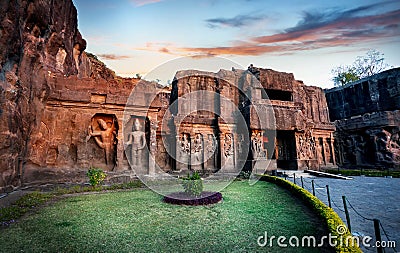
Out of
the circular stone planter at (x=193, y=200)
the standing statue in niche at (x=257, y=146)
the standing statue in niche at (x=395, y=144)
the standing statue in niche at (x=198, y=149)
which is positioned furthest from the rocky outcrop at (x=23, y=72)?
the standing statue in niche at (x=395, y=144)

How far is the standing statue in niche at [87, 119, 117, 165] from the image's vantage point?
10406mm

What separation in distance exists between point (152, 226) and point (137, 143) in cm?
665

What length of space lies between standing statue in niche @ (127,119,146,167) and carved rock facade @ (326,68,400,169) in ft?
63.6

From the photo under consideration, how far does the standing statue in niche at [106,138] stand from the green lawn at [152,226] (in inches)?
152

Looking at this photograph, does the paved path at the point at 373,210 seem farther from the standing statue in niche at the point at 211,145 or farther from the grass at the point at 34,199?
the standing statue in niche at the point at 211,145

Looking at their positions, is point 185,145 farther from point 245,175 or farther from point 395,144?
point 395,144

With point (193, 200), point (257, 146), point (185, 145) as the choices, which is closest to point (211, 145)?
point (185, 145)

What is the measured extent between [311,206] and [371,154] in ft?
59.0

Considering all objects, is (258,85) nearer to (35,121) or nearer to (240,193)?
(240,193)

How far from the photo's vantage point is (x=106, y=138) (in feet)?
34.6

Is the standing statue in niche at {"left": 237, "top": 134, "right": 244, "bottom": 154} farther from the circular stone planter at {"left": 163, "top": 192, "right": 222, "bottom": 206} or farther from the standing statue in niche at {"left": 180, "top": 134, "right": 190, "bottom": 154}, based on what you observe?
the circular stone planter at {"left": 163, "top": 192, "right": 222, "bottom": 206}

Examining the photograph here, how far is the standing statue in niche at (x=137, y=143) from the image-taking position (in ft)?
34.6

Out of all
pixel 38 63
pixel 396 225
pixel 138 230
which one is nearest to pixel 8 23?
pixel 38 63

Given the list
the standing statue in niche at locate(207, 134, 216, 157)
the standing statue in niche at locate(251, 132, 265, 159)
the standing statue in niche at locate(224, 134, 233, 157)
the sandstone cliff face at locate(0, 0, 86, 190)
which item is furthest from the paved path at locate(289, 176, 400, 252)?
the sandstone cliff face at locate(0, 0, 86, 190)
